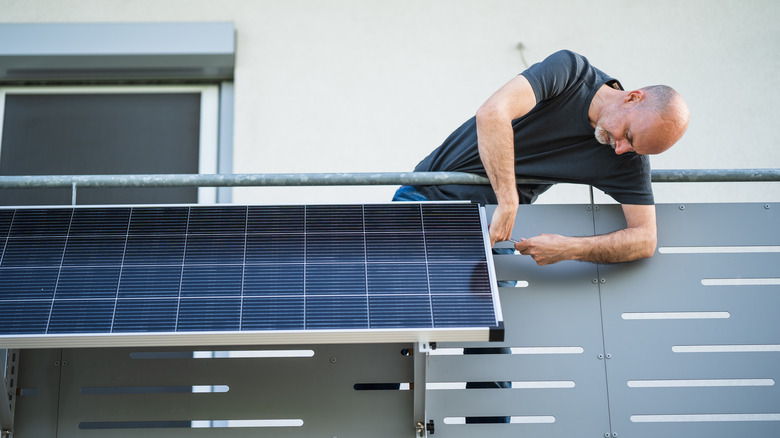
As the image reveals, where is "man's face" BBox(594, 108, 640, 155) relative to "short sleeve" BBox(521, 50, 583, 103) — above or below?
below

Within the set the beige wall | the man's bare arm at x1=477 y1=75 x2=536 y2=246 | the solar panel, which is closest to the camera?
the solar panel

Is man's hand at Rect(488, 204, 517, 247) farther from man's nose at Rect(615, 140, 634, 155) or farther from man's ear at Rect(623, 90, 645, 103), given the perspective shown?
man's ear at Rect(623, 90, 645, 103)

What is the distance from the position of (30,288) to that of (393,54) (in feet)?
11.1

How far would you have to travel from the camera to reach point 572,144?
3969 millimetres

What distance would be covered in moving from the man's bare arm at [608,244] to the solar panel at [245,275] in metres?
0.29

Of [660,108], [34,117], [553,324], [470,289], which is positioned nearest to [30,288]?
[470,289]

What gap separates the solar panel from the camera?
335 cm

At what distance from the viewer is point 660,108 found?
12.1ft

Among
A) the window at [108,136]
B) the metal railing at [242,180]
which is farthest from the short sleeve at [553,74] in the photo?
the window at [108,136]

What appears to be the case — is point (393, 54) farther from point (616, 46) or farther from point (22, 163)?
point (22, 163)

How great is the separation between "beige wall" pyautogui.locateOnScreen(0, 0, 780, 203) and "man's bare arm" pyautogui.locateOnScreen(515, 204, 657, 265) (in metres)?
2.01

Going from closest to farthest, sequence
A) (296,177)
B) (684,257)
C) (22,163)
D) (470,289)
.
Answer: (470,289) < (296,177) < (684,257) < (22,163)

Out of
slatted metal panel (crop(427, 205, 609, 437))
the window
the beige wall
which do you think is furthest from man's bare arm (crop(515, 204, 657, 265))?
the window

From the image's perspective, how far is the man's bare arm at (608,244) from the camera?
3.81m
